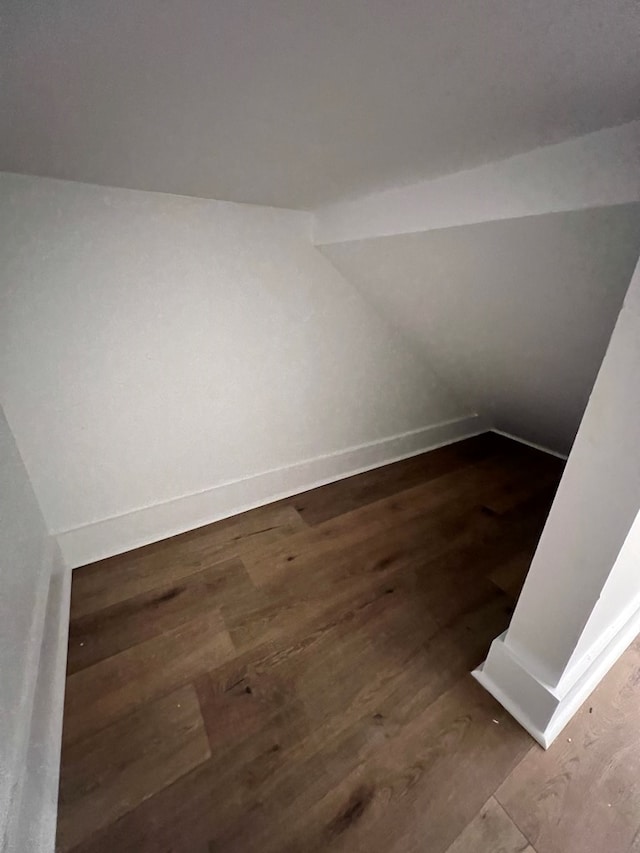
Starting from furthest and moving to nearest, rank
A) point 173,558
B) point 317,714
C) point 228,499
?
point 228,499 < point 173,558 < point 317,714

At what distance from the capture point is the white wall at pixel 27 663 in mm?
745

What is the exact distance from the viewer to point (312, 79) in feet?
1.60

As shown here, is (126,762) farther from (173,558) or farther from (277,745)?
Answer: (173,558)

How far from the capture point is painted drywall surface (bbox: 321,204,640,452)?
0.74m

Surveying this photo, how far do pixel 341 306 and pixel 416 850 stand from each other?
5.90 feet

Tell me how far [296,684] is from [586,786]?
0.80 metres

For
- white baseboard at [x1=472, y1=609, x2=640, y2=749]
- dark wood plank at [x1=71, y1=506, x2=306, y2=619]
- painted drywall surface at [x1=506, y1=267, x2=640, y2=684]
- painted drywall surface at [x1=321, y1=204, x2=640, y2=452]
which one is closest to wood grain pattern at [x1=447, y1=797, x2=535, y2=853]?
white baseboard at [x1=472, y1=609, x2=640, y2=749]

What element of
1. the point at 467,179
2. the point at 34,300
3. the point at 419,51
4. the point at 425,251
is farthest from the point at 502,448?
the point at 34,300

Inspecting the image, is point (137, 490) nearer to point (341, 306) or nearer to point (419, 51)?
point (341, 306)

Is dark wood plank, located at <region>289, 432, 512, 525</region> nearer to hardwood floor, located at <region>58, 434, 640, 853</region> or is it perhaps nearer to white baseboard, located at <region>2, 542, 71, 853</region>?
hardwood floor, located at <region>58, 434, 640, 853</region>

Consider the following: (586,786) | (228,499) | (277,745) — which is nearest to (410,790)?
(277,745)

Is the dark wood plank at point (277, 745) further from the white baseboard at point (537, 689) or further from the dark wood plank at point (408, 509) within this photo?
the dark wood plank at point (408, 509)

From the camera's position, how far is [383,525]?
5.89 ft

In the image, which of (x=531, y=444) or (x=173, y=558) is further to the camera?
(x=531, y=444)
